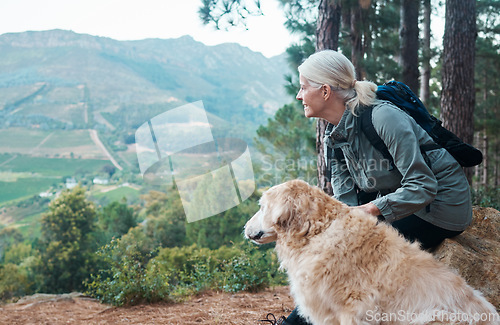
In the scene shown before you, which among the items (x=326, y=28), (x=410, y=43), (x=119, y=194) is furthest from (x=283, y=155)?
(x=119, y=194)

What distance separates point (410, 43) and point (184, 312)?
30.3 feet

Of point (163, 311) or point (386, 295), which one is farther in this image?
point (163, 311)

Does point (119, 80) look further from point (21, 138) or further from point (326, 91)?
point (326, 91)

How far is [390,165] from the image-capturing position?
2.60m

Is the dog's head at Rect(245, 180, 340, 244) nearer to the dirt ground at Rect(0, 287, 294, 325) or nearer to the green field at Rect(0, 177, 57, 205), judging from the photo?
the dirt ground at Rect(0, 287, 294, 325)

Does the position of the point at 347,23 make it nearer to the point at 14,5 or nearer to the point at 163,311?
the point at 163,311

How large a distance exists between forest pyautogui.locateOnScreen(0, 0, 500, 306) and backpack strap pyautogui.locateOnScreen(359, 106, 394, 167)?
1975mm

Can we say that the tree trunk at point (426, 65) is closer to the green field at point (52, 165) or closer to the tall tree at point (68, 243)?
the tall tree at point (68, 243)

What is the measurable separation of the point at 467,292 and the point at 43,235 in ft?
109

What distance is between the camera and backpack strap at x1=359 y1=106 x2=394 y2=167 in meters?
2.56

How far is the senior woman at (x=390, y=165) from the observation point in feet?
7.86

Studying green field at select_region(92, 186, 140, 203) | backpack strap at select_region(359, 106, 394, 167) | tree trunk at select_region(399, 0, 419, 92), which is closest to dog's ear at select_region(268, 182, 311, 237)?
backpack strap at select_region(359, 106, 394, 167)

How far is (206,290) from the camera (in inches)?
234

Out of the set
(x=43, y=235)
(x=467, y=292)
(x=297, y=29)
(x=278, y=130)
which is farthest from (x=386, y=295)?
(x=43, y=235)
